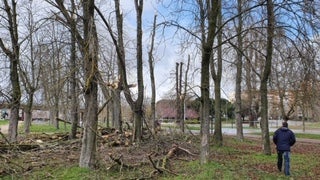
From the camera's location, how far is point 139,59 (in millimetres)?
19922

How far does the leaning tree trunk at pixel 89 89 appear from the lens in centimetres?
1166

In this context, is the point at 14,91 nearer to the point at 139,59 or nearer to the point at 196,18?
the point at 139,59

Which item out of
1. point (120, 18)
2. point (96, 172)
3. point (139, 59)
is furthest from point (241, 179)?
point (120, 18)

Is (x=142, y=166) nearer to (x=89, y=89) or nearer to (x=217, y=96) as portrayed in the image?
(x=89, y=89)

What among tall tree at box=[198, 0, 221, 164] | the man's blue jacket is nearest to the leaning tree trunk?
tall tree at box=[198, 0, 221, 164]

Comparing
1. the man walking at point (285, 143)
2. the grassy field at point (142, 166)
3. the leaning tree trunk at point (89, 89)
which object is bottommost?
the grassy field at point (142, 166)

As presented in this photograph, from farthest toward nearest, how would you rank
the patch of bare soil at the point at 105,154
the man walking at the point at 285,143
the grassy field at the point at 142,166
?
the man walking at the point at 285,143 < the patch of bare soil at the point at 105,154 < the grassy field at the point at 142,166

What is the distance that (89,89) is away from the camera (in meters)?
11.9

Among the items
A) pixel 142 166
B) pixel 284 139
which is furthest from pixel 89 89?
pixel 284 139

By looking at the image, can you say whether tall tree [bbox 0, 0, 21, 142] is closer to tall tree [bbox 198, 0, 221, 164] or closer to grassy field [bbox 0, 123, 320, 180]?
grassy field [bbox 0, 123, 320, 180]

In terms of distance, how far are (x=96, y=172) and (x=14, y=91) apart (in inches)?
316

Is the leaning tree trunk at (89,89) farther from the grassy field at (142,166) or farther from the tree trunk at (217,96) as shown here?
the tree trunk at (217,96)

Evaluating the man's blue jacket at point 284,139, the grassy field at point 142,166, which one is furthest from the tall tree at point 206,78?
the man's blue jacket at point 284,139

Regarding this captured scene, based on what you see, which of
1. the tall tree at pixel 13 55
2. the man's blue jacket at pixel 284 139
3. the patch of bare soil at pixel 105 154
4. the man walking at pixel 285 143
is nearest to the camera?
the patch of bare soil at pixel 105 154
